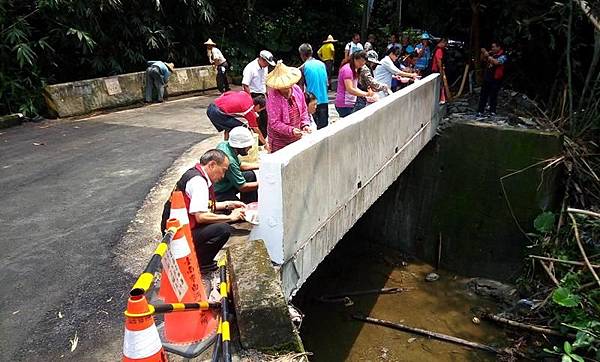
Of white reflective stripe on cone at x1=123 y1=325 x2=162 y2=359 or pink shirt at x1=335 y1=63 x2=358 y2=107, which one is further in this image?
pink shirt at x1=335 y1=63 x2=358 y2=107

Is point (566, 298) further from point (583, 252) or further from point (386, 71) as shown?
point (386, 71)

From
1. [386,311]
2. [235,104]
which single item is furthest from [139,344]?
[386,311]

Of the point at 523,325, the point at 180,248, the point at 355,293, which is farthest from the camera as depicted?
the point at 355,293

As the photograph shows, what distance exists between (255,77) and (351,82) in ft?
5.34

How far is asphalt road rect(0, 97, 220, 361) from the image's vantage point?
3.35 metres

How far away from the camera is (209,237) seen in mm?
3473

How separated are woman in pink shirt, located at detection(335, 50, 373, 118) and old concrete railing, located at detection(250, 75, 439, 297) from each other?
2.18ft

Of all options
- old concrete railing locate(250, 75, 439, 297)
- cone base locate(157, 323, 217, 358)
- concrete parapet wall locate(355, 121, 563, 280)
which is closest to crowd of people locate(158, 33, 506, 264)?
old concrete railing locate(250, 75, 439, 297)

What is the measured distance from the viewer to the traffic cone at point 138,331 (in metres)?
2.02

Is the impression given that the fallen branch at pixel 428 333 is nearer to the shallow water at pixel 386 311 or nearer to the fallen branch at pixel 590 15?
the shallow water at pixel 386 311

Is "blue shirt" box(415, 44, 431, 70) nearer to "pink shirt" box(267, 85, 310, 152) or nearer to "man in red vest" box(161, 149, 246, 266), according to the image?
"pink shirt" box(267, 85, 310, 152)

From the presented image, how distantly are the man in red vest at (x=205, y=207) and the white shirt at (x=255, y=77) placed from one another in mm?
3908

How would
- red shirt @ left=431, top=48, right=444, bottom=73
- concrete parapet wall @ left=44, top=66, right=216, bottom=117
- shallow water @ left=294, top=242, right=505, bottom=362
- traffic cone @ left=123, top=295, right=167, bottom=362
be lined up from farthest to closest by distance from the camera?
1. concrete parapet wall @ left=44, top=66, right=216, bottom=117
2. red shirt @ left=431, top=48, right=444, bottom=73
3. shallow water @ left=294, top=242, right=505, bottom=362
4. traffic cone @ left=123, top=295, right=167, bottom=362

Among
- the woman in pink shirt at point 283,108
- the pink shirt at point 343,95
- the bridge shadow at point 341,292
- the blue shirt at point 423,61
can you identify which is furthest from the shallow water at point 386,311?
the blue shirt at point 423,61
